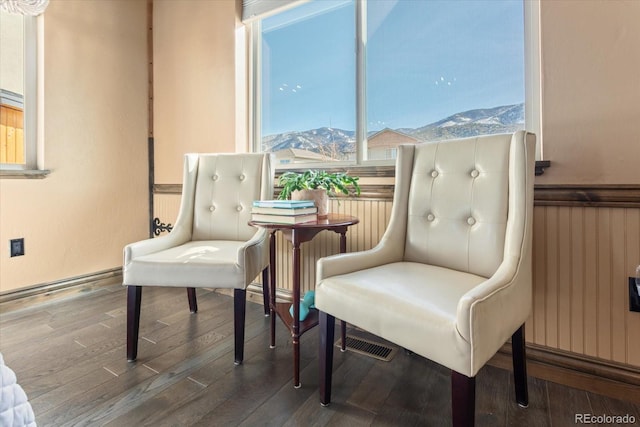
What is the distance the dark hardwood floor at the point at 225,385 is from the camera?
3.61 feet

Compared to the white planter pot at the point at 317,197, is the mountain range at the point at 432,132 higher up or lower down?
higher up

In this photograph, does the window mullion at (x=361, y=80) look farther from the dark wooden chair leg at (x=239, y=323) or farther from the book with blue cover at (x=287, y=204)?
the dark wooden chair leg at (x=239, y=323)

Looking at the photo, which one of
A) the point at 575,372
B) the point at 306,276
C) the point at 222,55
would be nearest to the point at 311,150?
the point at 306,276

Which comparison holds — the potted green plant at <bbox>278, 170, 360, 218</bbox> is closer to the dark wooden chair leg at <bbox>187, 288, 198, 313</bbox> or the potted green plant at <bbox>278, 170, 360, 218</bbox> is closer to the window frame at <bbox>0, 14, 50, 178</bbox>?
the dark wooden chair leg at <bbox>187, 288, 198, 313</bbox>

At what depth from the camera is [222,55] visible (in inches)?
91.2

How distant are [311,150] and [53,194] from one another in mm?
1767

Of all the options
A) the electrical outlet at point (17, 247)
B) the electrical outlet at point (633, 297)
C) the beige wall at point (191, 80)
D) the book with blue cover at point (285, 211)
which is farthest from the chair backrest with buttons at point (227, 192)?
the electrical outlet at point (633, 297)

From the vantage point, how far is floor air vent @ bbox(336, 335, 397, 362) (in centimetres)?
150

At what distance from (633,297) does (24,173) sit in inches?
124

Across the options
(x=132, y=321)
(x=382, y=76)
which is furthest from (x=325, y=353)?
(x=382, y=76)

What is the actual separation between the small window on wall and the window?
4.71 ft

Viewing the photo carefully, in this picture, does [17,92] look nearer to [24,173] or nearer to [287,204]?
[24,173]

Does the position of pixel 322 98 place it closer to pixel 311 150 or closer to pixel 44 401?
pixel 311 150

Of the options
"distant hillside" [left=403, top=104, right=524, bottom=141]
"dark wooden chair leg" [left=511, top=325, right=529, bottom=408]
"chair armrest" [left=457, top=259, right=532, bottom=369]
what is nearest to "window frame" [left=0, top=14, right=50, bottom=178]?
"distant hillside" [left=403, top=104, right=524, bottom=141]
